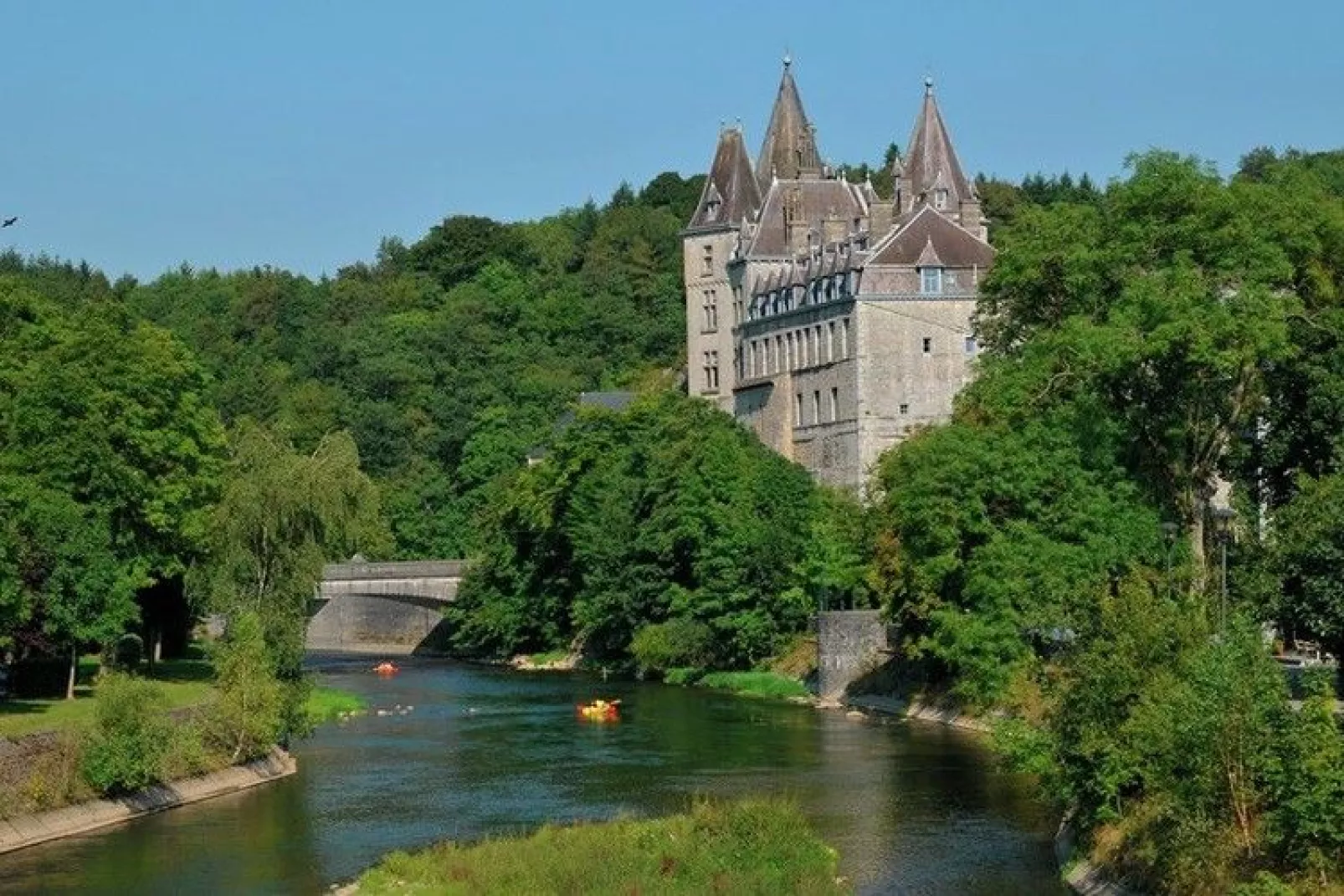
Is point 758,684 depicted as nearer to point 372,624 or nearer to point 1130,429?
point 1130,429

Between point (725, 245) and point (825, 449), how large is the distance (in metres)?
17.1

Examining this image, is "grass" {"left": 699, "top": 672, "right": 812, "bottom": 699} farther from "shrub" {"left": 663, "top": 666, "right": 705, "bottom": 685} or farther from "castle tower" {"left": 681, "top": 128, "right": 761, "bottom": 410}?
"castle tower" {"left": 681, "top": 128, "right": 761, "bottom": 410}

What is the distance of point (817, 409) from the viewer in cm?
11294

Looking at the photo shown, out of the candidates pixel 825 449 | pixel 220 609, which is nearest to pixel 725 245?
pixel 825 449

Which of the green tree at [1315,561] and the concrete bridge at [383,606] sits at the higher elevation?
the concrete bridge at [383,606]

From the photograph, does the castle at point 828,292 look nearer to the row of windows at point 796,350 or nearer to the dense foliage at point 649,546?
the row of windows at point 796,350

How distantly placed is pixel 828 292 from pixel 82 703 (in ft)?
181

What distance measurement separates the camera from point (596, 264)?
570ft

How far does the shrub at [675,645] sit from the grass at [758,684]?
2.21m

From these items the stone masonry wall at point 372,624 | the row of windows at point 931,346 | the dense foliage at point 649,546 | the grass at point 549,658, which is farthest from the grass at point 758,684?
the stone masonry wall at point 372,624

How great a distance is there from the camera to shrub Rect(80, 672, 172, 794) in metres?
52.1

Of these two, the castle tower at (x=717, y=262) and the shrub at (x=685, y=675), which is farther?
the castle tower at (x=717, y=262)

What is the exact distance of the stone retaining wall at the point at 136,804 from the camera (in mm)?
49219

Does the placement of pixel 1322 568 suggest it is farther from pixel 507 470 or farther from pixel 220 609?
pixel 507 470
